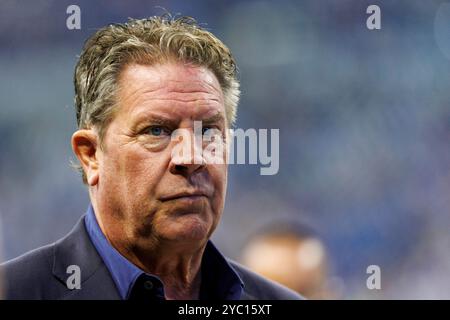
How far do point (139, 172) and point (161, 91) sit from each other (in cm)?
25

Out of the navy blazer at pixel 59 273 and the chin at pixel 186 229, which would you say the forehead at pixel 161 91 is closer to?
the chin at pixel 186 229

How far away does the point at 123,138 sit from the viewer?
2.23 m

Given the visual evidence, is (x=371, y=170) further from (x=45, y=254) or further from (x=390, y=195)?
(x=45, y=254)

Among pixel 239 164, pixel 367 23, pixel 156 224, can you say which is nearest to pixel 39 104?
pixel 239 164

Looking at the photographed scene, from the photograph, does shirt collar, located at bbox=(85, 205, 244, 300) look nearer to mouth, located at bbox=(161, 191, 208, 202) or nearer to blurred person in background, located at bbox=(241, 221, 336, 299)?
mouth, located at bbox=(161, 191, 208, 202)

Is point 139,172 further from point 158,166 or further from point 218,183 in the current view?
point 218,183

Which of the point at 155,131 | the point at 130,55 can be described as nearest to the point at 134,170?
the point at 155,131

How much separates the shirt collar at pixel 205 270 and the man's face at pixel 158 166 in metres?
0.05

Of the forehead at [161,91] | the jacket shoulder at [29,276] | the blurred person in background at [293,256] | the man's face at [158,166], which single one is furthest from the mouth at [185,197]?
the blurred person in background at [293,256]

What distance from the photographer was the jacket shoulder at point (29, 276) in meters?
2.23

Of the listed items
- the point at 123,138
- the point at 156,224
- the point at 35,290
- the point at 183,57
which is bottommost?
the point at 35,290

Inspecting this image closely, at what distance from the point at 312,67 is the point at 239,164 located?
0.53 metres

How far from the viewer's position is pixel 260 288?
2504 millimetres

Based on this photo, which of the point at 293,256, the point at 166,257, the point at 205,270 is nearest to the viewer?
the point at 166,257
